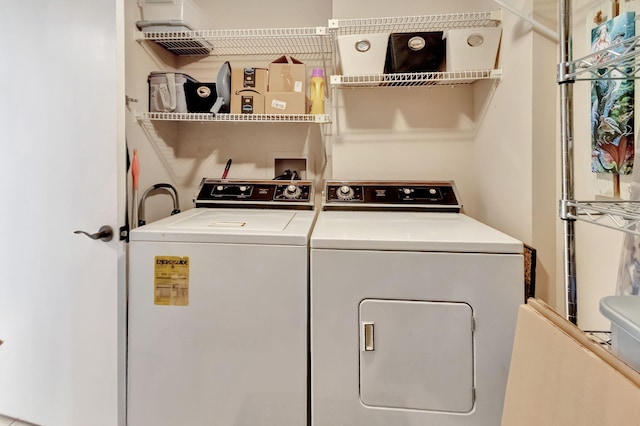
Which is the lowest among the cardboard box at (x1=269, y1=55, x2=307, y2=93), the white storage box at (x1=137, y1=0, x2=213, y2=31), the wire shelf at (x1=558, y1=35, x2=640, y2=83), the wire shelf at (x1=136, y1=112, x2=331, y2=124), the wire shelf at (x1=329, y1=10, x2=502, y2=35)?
the wire shelf at (x1=558, y1=35, x2=640, y2=83)

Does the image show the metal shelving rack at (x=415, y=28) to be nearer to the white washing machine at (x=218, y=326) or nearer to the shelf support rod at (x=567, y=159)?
the shelf support rod at (x=567, y=159)

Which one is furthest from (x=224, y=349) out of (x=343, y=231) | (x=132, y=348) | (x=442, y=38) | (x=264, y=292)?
(x=442, y=38)

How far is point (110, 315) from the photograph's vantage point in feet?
4.72

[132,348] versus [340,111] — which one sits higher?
[340,111]

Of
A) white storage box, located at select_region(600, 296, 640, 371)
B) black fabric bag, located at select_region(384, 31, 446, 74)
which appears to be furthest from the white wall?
black fabric bag, located at select_region(384, 31, 446, 74)

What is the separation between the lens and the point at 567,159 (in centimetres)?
92

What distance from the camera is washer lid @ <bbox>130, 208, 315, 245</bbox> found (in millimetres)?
1289

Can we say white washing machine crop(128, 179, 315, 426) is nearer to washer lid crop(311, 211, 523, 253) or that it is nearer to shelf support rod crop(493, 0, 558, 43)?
washer lid crop(311, 211, 523, 253)

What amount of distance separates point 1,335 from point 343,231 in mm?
1753

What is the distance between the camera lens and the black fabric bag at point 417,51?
70.3 inches

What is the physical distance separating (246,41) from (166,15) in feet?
1.55

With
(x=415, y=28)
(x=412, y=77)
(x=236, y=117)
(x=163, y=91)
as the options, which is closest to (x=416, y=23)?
(x=415, y=28)

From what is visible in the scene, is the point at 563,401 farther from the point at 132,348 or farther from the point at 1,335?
the point at 1,335

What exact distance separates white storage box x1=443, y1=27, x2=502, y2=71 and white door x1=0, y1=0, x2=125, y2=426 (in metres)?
1.56
